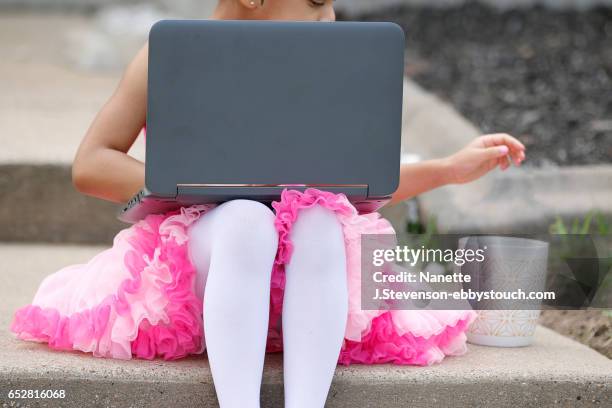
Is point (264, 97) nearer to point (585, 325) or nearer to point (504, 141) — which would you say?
point (504, 141)

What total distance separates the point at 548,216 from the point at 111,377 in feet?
5.10

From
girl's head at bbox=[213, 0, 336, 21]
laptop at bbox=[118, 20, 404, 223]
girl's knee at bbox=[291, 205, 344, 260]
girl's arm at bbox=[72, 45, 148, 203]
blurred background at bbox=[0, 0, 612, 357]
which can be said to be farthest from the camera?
blurred background at bbox=[0, 0, 612, 357]

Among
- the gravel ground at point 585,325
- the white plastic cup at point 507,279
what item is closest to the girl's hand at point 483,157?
the white plastic cup at point 507,279

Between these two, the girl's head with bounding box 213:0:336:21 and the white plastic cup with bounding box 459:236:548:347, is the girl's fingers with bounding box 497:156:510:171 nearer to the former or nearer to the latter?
the white plastic cup with bounding box 459:236:548:347

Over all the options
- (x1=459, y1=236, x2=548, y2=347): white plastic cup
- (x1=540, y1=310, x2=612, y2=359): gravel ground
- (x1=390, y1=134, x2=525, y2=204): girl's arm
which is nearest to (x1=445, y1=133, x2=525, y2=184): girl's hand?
(x1=390, y1=134, x2=525, y2=204): girl's arm

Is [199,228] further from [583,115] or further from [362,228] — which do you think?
[583,115]

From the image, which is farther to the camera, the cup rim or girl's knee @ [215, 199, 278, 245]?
the cup rim

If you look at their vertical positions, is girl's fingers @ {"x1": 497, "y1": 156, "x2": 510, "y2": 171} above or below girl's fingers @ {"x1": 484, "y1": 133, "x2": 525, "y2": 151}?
below

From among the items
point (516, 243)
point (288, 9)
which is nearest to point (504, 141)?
Result: point (516, 243)

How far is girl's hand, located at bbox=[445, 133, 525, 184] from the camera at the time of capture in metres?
1.55

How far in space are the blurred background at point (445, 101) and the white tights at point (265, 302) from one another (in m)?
0.71

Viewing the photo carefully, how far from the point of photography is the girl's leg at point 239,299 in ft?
3.89

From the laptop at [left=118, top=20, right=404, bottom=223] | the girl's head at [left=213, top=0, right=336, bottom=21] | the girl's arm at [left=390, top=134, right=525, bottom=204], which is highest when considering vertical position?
the girl's head at [left=213, top=0, right=336, bottom=21]

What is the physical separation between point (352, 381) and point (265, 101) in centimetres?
46
